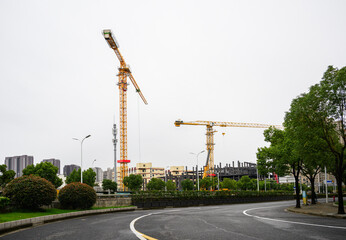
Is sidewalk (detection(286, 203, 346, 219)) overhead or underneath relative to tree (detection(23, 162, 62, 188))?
underneath

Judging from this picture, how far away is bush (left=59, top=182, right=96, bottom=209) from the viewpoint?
20578 millimetres

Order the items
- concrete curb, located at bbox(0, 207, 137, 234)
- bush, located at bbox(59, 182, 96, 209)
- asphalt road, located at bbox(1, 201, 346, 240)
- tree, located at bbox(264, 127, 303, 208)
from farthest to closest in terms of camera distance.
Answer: tree, located at bbox(264, 127, 303, 208) → bush, located at bbox(59, 182, 96, 209) → concrete curb, located at bbox(0, 207, 137, 234) → asphalt road, located at bbox(1, 201, 346, 240)

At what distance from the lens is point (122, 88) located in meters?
91.3

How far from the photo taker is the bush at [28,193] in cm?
1694

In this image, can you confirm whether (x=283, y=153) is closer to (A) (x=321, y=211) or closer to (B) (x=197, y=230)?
(A) (x=321, y=211)

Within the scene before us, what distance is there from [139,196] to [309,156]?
18306 mm

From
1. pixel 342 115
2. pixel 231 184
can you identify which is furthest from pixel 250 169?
pixel 342 115

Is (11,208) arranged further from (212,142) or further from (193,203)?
(212,142)

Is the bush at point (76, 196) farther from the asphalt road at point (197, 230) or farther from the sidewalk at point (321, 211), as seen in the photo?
the sidewalk at point (321, 211)

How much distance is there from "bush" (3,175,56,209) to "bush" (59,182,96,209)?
268 centimetres

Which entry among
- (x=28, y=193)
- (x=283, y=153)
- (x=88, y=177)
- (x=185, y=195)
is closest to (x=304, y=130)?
(x=283, y=153)

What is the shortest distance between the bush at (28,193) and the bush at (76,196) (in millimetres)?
2684

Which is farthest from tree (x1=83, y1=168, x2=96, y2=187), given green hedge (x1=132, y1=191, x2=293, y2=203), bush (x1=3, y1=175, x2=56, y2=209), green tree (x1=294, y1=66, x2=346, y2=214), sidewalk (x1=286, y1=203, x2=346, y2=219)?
green tree (x1=294, y1=66, x2=346, y2=214)

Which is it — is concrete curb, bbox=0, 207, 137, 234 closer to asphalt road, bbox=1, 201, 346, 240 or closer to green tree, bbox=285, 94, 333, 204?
asphalt road, bbox=1, 201, 346, 240
